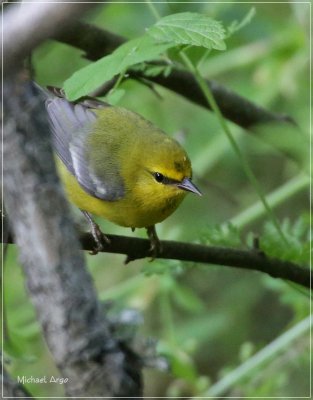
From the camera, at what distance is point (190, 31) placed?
2197 mm

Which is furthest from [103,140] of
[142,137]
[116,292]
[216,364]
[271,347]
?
[216,364]

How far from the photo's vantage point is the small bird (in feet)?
11.2

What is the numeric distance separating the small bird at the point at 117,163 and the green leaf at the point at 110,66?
1.08m

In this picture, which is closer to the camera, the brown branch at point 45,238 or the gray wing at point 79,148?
the brown branch at point 45,238

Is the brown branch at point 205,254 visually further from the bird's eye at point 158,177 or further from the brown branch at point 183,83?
the brown branch at point 183,83

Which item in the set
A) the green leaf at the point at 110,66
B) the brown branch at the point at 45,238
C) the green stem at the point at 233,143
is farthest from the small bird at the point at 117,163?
the brown branch at the point at 45,238

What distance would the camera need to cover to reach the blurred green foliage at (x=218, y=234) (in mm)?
3311

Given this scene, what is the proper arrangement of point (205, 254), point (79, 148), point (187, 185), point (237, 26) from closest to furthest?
point (205, 254)
point (237, 26)
point (187, 185)
point (79, 148)

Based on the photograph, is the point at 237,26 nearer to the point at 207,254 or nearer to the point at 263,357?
the point at 207,254

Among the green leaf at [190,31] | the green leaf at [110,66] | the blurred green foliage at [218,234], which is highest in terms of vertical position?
the green leaf at [190,31]

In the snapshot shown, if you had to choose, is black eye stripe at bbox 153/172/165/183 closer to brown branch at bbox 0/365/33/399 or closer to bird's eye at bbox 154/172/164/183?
bird's eye at bbox 154/172/164/183

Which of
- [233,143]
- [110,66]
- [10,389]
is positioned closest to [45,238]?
[10,389]

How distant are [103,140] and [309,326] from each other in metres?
1.25

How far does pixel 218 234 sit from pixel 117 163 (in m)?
1.01
